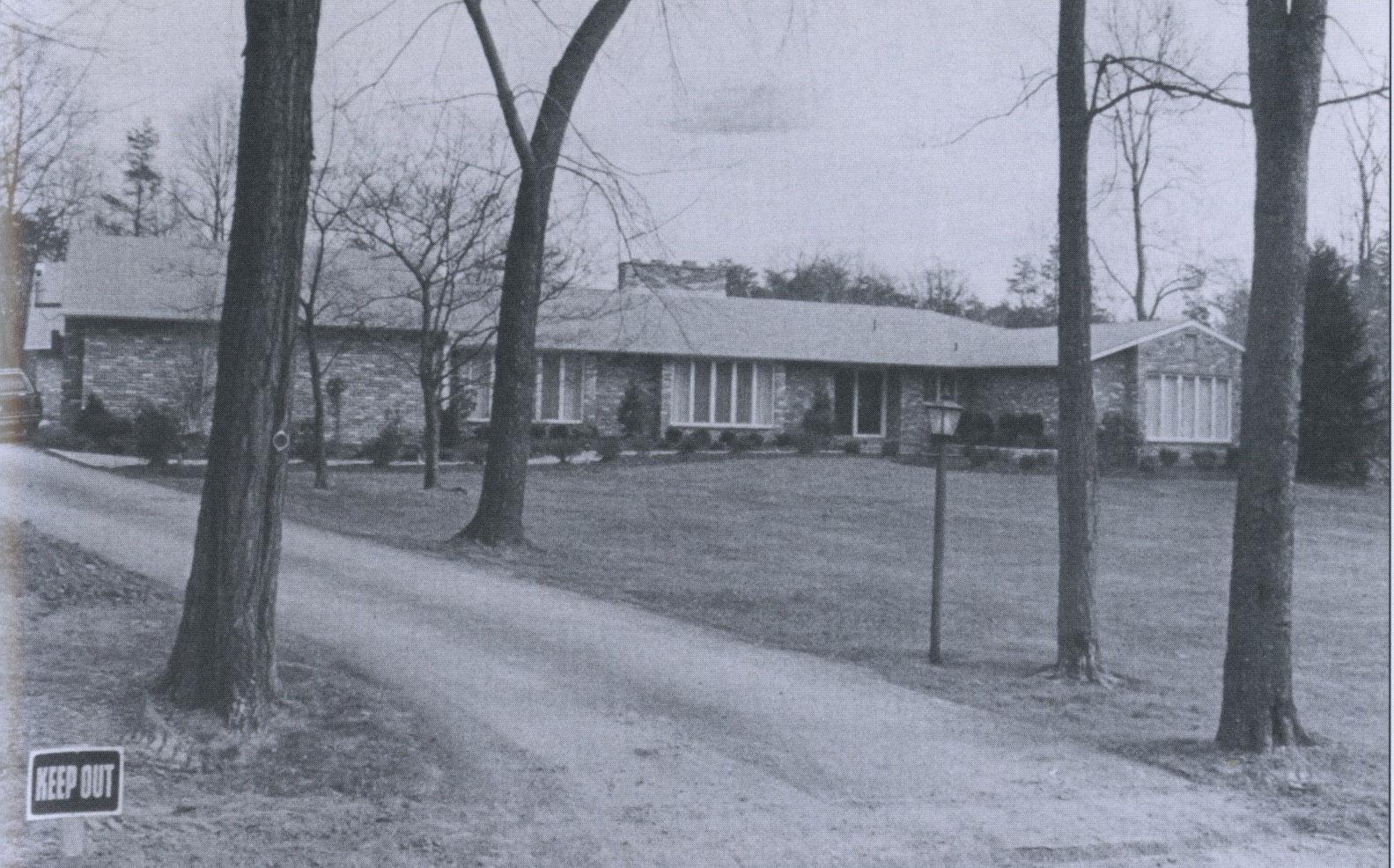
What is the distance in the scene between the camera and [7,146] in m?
7.86

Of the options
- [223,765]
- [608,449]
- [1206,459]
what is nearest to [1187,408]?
[1206,459]

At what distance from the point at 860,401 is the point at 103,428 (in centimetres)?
1707

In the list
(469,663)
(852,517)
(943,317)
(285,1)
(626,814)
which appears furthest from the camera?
(943,317)

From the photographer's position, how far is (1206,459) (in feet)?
96.1

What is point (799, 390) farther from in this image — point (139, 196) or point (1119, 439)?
point (139, 196)

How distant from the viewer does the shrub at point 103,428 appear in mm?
20000

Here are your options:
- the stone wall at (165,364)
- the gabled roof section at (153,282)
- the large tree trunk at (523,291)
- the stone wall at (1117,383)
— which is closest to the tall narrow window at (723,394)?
the stone wall at (165,364)

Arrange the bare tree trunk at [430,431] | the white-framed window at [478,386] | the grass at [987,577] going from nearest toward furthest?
1. the grass at [987,577]
2. the bare tree trunk at [430,431]
3. the white-framed window at [478,386]

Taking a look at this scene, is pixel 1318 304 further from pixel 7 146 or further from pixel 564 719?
pixel 7 146

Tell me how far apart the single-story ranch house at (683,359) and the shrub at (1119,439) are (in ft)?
1.89

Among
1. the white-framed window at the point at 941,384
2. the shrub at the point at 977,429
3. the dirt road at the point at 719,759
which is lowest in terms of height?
the dirt road at the point at 719,759

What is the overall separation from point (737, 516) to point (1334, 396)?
27.9 ft

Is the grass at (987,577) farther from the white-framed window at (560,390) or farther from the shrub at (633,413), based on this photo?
the white-framed window at (560,390)

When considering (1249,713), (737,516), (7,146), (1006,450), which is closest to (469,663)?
(7,146)
